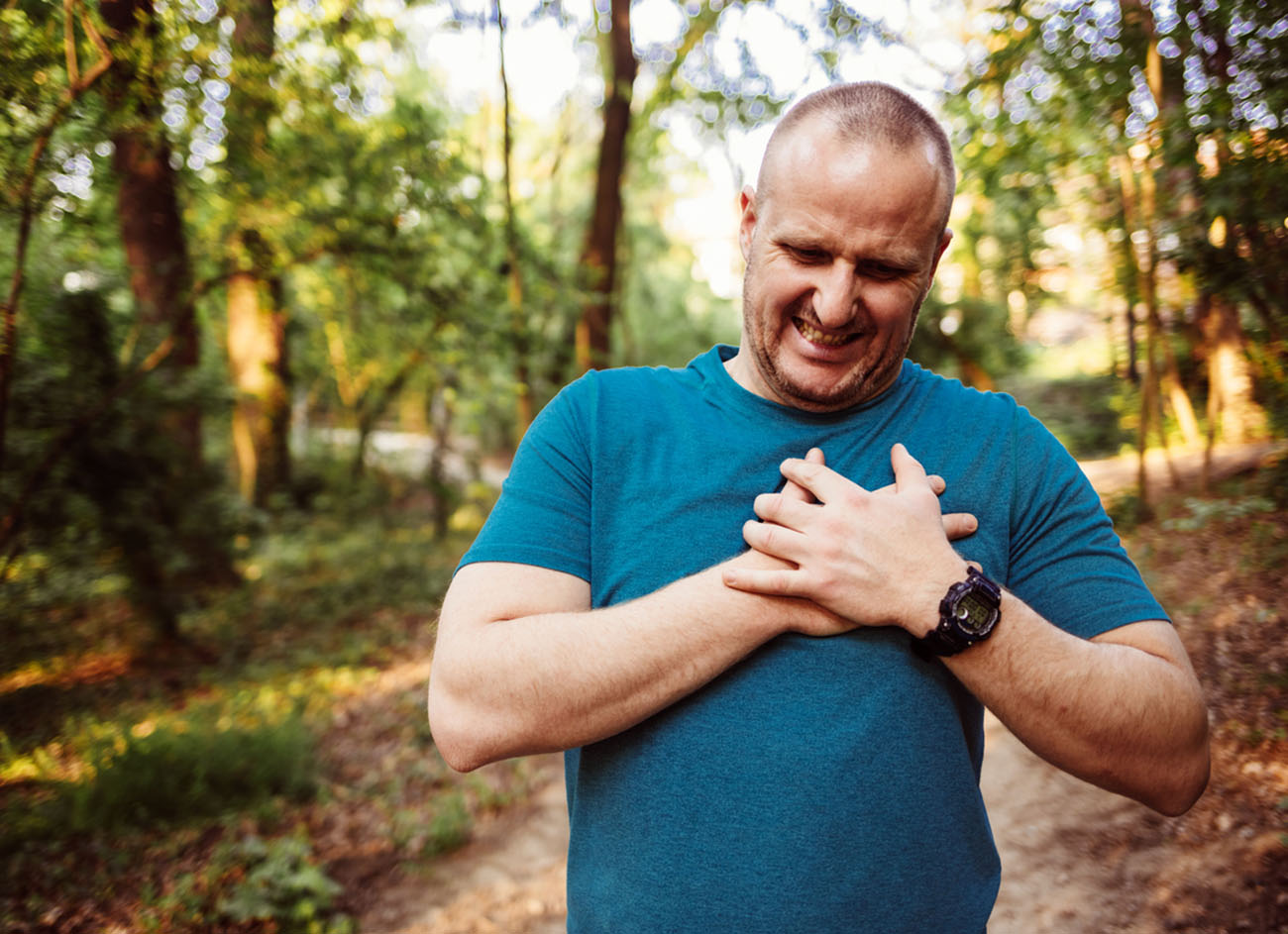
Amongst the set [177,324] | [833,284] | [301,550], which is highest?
[177,324]

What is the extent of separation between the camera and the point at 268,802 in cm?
455

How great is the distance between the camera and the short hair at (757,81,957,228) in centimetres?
144

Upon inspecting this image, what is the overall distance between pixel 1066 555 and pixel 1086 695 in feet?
0.95

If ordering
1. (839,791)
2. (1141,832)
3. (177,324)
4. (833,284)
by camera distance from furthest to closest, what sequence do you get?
(177,324) < (1141,832) < (833,284) < (839,791)

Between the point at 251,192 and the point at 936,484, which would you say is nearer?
the point at 936,484

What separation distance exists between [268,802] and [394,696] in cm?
189

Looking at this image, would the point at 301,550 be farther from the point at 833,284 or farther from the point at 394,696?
the point at 833,284

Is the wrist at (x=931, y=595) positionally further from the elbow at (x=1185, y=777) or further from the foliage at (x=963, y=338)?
the foliage at (x=963, y=338)

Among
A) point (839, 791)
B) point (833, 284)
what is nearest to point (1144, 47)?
point (833, 284)

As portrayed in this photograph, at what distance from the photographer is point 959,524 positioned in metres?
1.40

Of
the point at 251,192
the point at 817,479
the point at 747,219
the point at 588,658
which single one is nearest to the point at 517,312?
the point at 251,192

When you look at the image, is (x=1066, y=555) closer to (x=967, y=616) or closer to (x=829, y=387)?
(x=967, y=616)

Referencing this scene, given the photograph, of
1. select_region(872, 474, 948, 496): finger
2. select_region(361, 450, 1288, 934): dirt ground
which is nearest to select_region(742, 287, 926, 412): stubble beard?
select_region(872, 474, 948, 496): finger

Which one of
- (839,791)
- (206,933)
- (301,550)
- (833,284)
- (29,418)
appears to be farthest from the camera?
(301,550)
